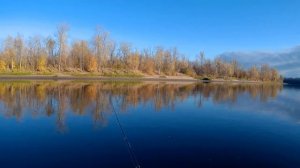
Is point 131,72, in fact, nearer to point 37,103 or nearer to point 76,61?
point 76,61

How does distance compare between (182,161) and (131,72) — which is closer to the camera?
(182,161)

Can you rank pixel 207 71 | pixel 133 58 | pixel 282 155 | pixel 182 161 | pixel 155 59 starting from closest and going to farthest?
1. pixel 182 161
2. pixel 282 155
3. pixel 133 58
4. pixel 155 59
5. pixel 207 71

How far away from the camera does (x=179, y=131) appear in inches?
529

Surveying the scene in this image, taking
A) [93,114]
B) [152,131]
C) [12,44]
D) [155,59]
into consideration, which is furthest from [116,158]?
[155,59]

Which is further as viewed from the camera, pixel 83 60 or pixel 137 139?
pixel 83 60

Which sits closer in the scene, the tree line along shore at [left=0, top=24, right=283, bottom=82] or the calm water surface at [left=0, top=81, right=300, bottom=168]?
the calm water surface at [left=0, top=81, right=300, bottom=168]

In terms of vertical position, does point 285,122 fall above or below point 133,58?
below

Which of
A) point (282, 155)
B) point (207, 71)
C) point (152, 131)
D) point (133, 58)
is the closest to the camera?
point (282, 155)

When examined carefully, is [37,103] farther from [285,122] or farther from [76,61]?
[76,61]

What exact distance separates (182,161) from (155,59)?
106616 mm

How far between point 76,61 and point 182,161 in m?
85.4

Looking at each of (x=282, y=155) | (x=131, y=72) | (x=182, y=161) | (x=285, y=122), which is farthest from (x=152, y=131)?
(x=131, y=72)

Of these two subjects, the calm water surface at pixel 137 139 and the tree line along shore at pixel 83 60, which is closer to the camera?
the calm water surface at pixel 137 139

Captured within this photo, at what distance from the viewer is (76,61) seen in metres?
89.6
